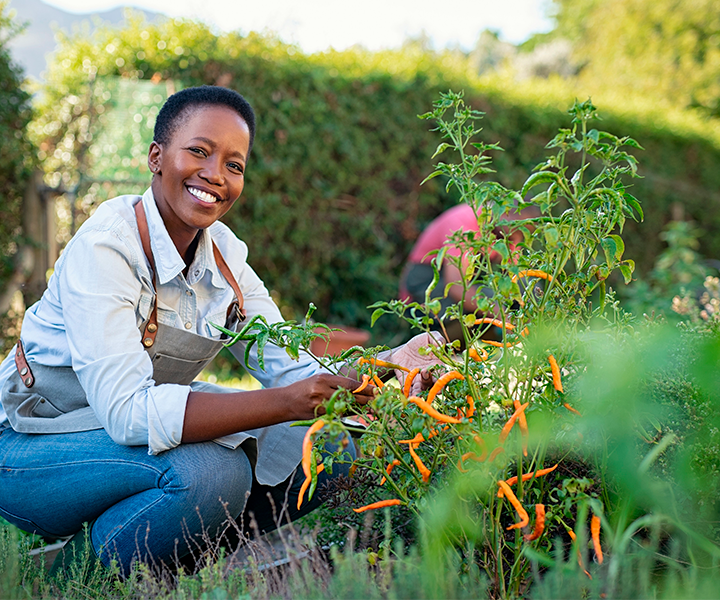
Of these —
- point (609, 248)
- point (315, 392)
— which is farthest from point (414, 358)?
point (609, 248)

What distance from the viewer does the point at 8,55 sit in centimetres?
445

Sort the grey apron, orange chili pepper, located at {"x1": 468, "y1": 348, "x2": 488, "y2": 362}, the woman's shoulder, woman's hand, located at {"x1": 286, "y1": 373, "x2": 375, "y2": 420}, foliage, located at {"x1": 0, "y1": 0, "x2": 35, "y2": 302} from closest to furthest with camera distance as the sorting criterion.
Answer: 1. orange chili pepper, located at {"x1": 468, "y1": 348, "x2": 488, "y2": 362}
2. woman's hand, located at {"x1": 286, "y1": 373, "x2": 375, "y2": 420}
3. the grey apron
4. the woman's shoulder
5. foliage, located at {"x1": 0, "y1": 0, "x2": 35, "y2": 302}

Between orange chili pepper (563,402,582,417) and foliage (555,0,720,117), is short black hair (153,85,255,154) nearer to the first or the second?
orange chili pepper (563,402,582,417)

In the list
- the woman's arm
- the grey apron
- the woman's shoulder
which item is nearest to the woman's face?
the grey apron

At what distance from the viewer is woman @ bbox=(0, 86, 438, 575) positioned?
173 cm

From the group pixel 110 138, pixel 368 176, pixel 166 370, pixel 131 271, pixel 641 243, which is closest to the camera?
pixel 131 271

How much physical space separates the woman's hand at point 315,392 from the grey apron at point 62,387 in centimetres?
52

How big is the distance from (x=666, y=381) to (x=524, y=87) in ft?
21.9

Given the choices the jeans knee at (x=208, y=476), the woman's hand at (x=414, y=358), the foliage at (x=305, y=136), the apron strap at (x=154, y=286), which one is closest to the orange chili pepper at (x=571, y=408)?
the woman's hand at (x=414, y=358)

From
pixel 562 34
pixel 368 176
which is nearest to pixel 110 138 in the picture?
pixel 368 176

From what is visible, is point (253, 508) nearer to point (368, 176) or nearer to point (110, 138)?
point (110, 138)

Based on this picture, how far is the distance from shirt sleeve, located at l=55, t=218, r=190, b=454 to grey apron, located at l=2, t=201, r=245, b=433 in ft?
0.53

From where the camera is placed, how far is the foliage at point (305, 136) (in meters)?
4.78

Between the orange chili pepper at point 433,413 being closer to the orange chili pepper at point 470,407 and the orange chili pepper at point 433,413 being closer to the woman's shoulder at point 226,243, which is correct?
the orange chili pepper at point 470,407
